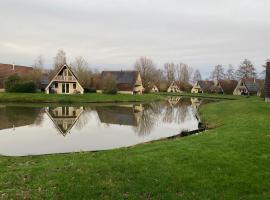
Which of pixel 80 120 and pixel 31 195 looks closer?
pixel 31 195

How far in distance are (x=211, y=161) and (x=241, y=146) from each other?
2937mm

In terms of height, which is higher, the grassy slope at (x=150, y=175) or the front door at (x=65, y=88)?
the front door at (x=65, y=88)

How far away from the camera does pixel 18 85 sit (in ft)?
182

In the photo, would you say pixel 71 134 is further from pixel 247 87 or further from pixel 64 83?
pixel 247 87

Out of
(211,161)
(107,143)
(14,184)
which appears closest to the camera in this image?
(14,184)

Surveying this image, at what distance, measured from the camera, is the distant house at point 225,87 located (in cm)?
10534

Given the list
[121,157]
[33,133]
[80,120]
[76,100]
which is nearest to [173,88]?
[76,100]

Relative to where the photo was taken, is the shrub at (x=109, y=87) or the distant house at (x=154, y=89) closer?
the shrub at (x=109, y=87)

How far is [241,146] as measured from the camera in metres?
14.5

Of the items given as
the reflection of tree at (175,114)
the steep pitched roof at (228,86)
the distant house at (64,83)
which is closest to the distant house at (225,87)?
the steep pitched roof at (228,86)

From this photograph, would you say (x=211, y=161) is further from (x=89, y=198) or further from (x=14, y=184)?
(x=14, y=184)

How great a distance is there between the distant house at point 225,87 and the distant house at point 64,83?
56.1 meters

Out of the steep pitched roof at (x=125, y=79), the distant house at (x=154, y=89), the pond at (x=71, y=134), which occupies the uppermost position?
the steep pitched roof at (x=125, y=79)

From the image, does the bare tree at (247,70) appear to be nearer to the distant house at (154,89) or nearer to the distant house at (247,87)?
the distant house at (247,87)
